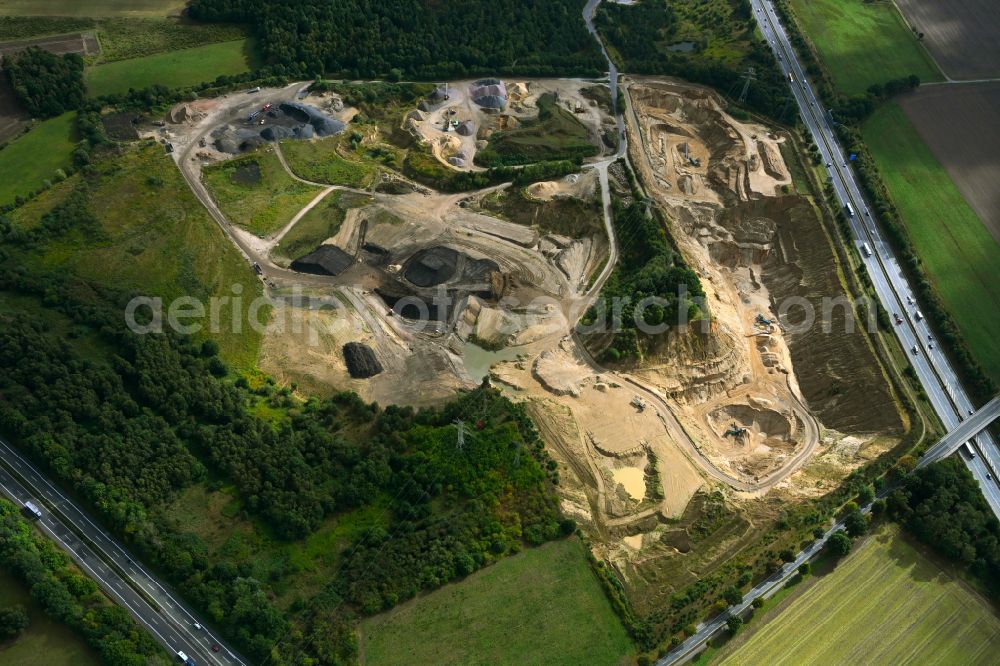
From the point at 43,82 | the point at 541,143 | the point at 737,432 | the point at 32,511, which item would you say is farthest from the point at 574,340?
the point at 43,82

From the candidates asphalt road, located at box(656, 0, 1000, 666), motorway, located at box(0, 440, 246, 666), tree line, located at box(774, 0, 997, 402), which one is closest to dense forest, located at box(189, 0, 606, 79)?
tree line, located at box(774, 0, 997, 402)

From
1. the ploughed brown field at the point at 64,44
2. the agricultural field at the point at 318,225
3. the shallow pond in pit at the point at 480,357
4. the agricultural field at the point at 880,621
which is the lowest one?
the agricultural field at the point at 880,621

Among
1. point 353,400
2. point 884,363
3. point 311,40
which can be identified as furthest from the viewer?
point 311,40

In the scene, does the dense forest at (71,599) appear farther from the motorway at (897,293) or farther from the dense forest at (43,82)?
the motorway at (897,293)

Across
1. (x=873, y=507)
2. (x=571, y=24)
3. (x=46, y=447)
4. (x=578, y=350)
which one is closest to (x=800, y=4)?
(x=571, y=24)

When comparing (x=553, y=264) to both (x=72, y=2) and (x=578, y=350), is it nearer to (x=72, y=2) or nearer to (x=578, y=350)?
(x=578, y=350)

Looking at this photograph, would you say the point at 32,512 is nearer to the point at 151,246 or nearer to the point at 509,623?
the point at 151,246

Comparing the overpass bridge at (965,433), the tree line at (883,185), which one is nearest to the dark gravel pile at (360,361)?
the overpass bridge at (965,433)
